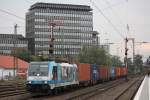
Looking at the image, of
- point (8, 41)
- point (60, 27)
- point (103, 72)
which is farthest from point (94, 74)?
point (8, 41)

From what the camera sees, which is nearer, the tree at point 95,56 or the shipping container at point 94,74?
the shipping container at point 94,74

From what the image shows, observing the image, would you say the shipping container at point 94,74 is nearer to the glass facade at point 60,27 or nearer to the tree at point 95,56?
the tree at point 95,56

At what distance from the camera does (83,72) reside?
46156 mm

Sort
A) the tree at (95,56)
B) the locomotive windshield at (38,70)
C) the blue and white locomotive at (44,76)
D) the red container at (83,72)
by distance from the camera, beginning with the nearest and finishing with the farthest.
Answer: the blue and white locomotive at (44,76), the locomotive windshield at (38,70), the red container at (83,72), the tree at (95,56)

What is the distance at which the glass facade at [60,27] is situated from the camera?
16000cm

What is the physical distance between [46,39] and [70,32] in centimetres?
1470

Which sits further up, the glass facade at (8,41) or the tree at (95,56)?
the glass facade at (8,41)

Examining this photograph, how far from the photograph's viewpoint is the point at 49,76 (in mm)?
31250

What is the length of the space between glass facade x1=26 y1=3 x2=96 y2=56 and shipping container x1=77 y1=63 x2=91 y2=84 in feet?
341

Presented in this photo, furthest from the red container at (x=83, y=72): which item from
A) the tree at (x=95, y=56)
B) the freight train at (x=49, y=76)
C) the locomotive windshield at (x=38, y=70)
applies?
the tree at (x=95, y=56)

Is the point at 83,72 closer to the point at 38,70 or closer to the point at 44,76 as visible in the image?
the point at 38,70

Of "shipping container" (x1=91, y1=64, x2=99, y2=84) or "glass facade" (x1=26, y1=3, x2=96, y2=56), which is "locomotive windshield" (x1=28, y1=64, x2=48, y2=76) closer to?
"shipping container" (x1=91, y1=64, x2=99, y2=84)

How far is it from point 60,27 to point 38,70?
438 feet

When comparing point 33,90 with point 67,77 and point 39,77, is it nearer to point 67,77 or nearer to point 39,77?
point 39,77
